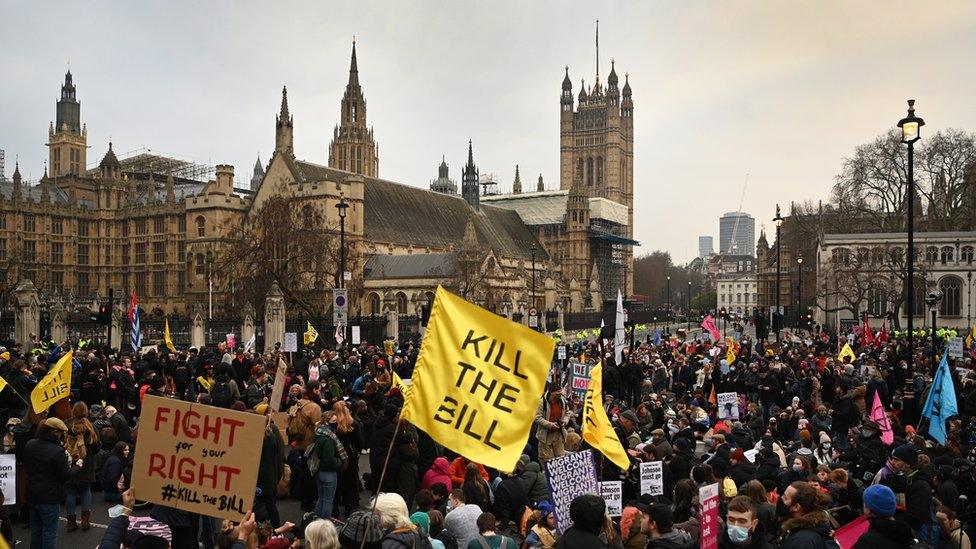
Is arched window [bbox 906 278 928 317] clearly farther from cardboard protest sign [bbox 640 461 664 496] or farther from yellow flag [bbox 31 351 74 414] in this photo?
yellow flag [bbox 31 351 74 414]

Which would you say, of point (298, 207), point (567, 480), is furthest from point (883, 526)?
point (298, 207)

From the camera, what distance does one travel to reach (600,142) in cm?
13738

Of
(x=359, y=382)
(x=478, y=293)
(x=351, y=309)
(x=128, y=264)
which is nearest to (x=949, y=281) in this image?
(x=478, y=293)

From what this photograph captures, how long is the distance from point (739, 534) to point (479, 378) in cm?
217

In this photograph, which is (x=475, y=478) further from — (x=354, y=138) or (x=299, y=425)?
(x=354, y=138)

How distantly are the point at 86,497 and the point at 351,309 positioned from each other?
5249 centimetres

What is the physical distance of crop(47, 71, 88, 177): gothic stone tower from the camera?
102750 mm

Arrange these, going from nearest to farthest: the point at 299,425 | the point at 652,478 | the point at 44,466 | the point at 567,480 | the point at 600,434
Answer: the point at 567,480, the point at 44,466, the point at 652,478, the point at 600,434, the point at 299,425

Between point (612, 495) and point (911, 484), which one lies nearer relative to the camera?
point (911, 484)

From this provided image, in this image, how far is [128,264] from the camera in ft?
250

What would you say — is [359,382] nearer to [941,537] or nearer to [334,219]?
[941,537]

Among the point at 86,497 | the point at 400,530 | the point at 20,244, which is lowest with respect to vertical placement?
the point at 86,497

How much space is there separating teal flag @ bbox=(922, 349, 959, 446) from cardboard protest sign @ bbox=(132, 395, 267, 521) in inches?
387

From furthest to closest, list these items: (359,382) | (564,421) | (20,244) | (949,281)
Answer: (20,244)
(949,281)
(359,382)
(564,421)
